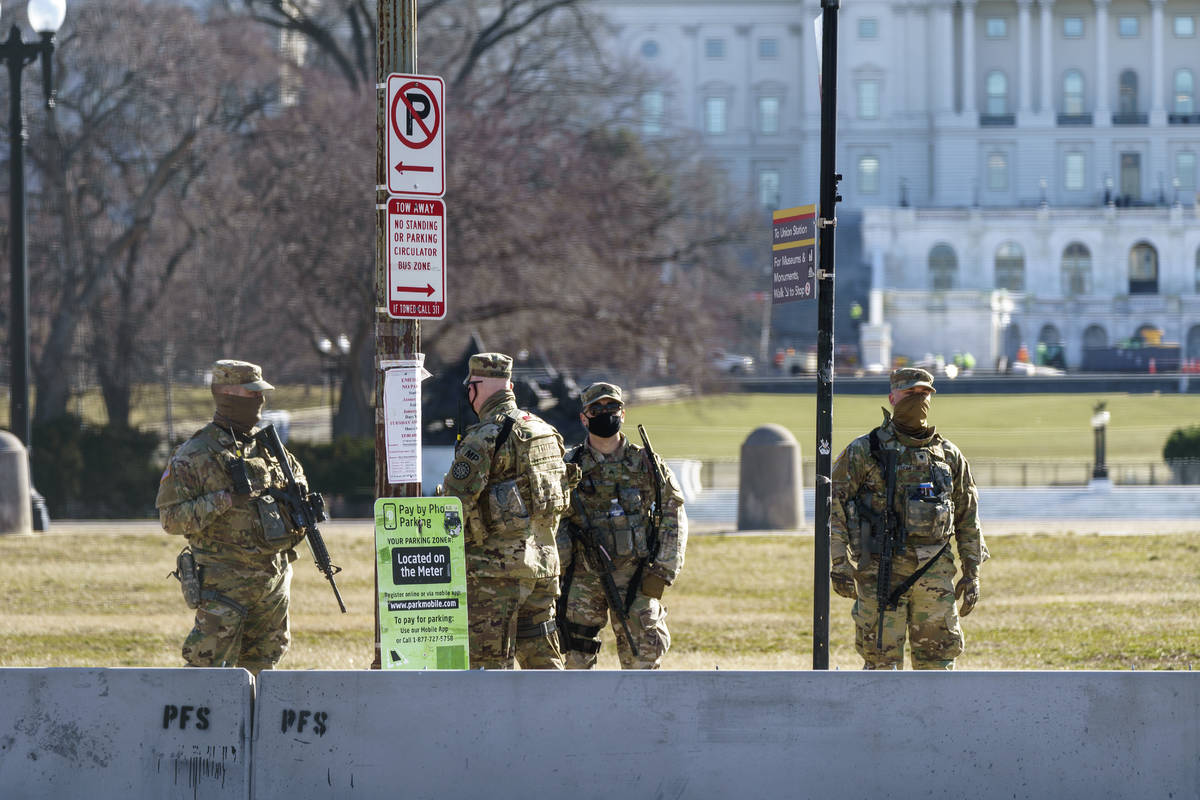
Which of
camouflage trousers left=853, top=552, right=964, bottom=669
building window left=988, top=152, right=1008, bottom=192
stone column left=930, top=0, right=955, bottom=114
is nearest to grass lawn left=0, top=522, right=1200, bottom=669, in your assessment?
camouflage trousers left=853, top=552, right=964, bottom=669

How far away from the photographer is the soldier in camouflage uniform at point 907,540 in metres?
8.55

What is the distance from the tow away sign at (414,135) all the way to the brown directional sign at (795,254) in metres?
1.73

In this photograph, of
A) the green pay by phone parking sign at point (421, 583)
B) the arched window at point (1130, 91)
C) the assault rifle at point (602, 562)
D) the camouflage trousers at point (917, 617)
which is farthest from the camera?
the arched window at point (1130, 91)

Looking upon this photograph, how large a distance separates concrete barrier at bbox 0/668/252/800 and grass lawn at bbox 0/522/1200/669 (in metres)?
4.87

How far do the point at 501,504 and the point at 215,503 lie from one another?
51.7 inches

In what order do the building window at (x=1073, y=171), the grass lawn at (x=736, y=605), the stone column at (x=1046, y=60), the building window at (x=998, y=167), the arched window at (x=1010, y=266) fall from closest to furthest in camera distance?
the grass lawn at (x=736, y=605)
the arched window at (x=1010, y=266)
the stone column at (x=1046, y=60)
the building window at (x=998, y=167)
the building window at (x=1073, y=171)

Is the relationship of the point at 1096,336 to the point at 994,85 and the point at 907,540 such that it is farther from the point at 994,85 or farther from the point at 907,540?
the point at 907,540

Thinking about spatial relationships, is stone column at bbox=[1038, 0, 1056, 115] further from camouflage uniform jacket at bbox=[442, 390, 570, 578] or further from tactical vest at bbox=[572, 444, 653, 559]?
camouflage uniform jacket at bbox=[442, 390, 570, 578]

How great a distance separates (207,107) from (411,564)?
2743 cm

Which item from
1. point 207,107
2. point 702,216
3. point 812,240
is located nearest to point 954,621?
point 812,240

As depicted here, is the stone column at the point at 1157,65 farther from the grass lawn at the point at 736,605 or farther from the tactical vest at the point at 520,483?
the tactical vest at the point at 520,483

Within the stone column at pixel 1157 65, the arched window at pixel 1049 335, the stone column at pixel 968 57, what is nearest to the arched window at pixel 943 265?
the arched window at pixel 1049 335

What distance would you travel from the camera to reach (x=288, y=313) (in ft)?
99.1

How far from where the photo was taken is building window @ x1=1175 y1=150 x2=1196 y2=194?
113 meters
